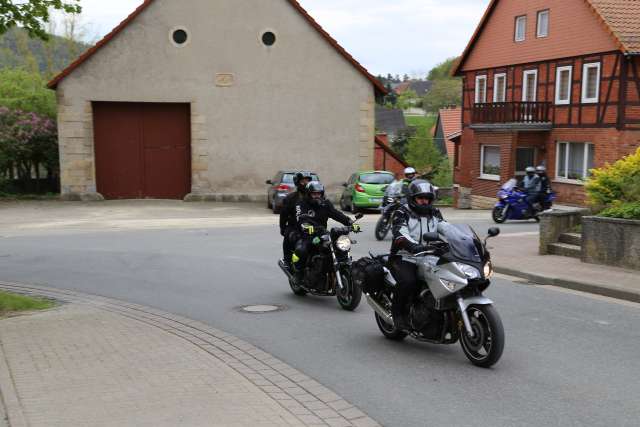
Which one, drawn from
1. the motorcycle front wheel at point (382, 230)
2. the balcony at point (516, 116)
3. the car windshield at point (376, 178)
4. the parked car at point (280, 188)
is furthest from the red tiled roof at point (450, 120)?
the motorcycle front wheel at point (382, 230)

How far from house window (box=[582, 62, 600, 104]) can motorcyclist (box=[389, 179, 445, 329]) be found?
2352cm

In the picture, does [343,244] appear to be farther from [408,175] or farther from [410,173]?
[408,175]

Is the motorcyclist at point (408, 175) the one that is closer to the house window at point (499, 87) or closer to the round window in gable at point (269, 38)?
the round window in gable at point (269, 38)

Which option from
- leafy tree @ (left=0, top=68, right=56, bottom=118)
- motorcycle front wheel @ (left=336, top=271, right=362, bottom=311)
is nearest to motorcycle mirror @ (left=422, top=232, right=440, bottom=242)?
motorcycle front wheel @ (left=336, top=271, right=362, bottom=311)

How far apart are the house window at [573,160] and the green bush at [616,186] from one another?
16025mm

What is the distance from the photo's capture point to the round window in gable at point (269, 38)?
3053 centimetres

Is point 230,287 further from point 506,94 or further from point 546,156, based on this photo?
point 506,94

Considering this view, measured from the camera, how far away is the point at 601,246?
12.8 metres

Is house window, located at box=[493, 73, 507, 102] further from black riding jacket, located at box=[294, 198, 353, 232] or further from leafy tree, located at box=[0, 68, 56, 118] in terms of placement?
black riding jacket, located at box=[294, 198, 353, 232]

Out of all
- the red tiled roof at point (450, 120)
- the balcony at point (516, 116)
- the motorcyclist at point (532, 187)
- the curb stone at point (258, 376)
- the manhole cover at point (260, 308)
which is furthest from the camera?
the red tiled roof at point (450, 120)

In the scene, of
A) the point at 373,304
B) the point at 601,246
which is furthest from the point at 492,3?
the point at 373,304

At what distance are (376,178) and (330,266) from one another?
16.7 m

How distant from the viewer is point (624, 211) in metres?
12.6

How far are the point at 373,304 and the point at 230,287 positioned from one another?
3.97 meters
